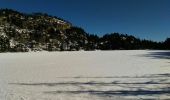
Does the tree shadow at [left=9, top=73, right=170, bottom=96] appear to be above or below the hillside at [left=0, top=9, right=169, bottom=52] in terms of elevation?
below

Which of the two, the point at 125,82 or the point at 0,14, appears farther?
the point at 0,14

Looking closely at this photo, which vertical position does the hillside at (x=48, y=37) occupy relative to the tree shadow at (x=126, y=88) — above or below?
above

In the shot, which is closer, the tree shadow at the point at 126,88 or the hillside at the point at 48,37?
the tree shadow at the point at 126,88

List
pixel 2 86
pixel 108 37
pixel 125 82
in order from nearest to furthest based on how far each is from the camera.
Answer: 1. pixel 2 86
2. pixel 125 82
3. pixel 108 37

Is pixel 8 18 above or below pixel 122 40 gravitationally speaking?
above

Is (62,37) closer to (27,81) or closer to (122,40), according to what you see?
(122,40)

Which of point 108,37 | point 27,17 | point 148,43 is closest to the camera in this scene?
point 148,43

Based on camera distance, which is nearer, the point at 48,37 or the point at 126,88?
the point at 126,88

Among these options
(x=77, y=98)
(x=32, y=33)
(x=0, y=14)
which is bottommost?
(x=77, y=98)

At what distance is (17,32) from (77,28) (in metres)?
26.9

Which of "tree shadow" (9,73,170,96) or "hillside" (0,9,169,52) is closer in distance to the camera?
"tree shadow" (9,73,170,96)

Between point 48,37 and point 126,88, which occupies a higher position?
point 48,37

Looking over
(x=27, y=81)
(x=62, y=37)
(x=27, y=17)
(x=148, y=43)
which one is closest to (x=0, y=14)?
(x=27, y=17)

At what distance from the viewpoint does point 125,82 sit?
43.1 ft
